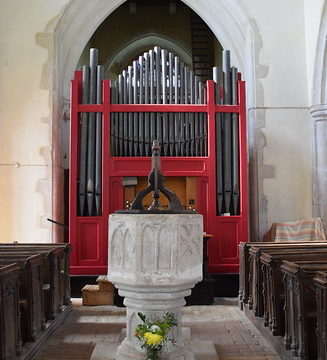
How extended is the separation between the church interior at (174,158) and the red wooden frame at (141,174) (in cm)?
2

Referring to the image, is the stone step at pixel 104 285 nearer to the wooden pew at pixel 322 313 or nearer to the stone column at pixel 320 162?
the wooden pew at pixel 322 313

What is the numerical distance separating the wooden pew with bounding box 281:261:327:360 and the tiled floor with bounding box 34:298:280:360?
0.52 m

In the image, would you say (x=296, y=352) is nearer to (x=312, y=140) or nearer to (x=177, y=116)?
(x=177, y=116)

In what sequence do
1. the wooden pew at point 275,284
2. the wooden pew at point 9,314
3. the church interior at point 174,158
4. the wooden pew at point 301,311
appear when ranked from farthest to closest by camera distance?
1. the church interior at point 174,158
2. the wooden pew at point 275,284
3. the wooden pew at point 301,311
4. the wooden pew at point 9,314

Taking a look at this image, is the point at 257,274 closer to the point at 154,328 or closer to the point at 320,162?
the point at 154,328

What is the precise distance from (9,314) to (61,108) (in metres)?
5.58

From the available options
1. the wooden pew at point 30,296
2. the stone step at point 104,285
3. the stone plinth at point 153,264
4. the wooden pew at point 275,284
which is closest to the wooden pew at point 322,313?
the stone plinth at point 153,264

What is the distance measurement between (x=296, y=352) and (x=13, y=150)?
19.7 feet

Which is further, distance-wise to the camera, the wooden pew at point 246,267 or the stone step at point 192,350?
the wooden pew at point 246,267

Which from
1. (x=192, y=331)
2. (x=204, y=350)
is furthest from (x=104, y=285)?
(x=204, y=350)

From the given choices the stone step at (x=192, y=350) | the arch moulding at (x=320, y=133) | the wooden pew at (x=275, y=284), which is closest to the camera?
the stone step at (x=192, y=350)

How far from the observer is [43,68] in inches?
326

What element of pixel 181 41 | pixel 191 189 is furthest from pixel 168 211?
pixel 181 41

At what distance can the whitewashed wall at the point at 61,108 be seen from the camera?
8133 millimetres
